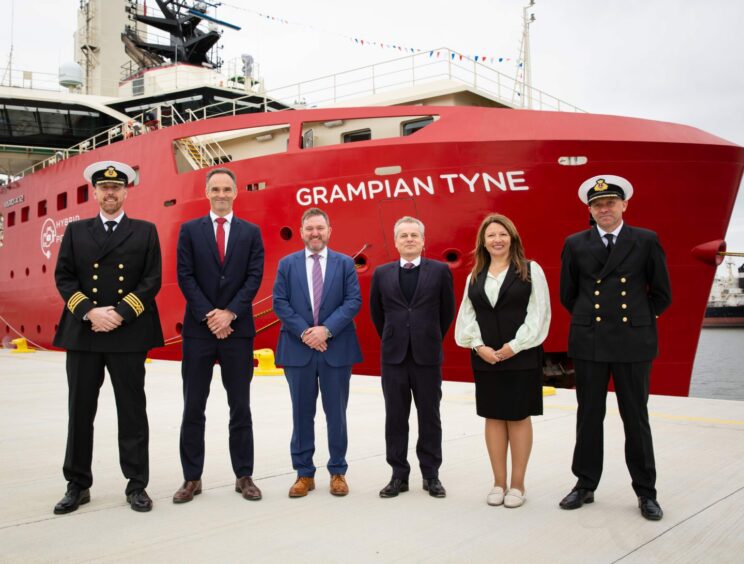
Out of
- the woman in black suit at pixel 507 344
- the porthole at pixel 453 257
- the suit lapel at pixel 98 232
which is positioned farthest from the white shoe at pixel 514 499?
the porthole at pixel 453 257

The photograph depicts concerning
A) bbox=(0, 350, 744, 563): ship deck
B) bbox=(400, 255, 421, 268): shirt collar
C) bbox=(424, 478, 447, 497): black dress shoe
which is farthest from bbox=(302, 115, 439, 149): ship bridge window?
bbox=(424, 478, 447, 497): black dress shoe

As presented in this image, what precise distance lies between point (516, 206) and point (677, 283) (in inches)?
91.3

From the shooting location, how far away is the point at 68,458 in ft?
11.4

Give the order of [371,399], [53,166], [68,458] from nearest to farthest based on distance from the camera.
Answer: [68,458]
[371,399]
[53,166]

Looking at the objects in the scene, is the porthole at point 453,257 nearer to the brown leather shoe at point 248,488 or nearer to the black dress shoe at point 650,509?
the brown leather shoe at point 248,488

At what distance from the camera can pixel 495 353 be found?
3.51 metres

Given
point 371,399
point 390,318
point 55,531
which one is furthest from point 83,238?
point 371,399

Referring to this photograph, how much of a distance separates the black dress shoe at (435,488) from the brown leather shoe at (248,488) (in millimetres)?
961

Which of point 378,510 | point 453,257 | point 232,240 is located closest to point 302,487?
point 378,510

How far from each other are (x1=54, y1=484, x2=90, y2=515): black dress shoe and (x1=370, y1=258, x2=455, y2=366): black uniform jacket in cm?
184

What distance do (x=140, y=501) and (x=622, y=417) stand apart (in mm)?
2637

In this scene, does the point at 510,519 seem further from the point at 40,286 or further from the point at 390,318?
the point at 40,286

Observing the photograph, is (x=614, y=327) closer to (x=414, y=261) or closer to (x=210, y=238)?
(x=414, y=261)

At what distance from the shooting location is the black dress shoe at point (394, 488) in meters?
3.57
